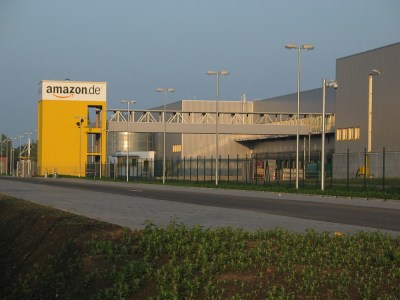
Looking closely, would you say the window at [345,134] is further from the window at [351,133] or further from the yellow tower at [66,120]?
the yellow tower at [66,120]

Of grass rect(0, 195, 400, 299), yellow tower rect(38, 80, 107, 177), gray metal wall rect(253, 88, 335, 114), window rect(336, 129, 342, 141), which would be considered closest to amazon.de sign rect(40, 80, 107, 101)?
yellow tower rect(38, 80, 107, 177)

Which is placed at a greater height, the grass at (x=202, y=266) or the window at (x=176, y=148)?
the window at (x=176, y=148)

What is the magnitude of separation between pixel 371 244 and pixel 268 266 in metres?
2.45

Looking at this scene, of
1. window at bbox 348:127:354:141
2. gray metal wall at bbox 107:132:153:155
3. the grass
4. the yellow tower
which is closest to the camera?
the grass

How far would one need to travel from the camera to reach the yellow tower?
9375 cm

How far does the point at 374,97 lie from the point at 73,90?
4490cm

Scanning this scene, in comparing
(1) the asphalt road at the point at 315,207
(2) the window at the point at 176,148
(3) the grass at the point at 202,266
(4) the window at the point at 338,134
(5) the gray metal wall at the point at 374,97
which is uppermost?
(5) the gray metal wall at the point at 374,97

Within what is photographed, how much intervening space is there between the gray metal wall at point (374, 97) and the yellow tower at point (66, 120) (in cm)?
3581

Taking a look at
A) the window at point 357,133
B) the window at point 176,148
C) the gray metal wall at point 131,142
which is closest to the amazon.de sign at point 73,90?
the window at point 176,148

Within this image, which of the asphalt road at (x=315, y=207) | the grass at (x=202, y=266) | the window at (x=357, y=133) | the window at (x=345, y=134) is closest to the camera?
the grass at (x=202, y=266)

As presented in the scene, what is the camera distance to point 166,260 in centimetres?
1057

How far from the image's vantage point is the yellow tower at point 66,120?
308 ft

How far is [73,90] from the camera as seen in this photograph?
94312 millimetres

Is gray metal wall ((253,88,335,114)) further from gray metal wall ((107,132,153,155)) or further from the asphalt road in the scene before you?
the asphalt road
